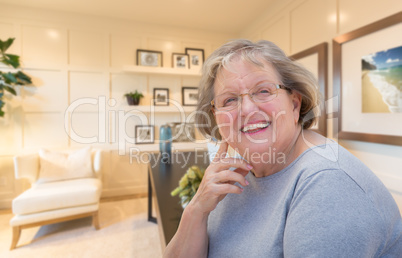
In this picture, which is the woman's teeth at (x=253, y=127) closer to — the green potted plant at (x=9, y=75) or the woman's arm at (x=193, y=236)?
the woman's arm at (x=193, y=236)

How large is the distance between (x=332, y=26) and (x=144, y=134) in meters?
3.08

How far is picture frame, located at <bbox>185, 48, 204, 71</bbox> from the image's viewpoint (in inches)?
150

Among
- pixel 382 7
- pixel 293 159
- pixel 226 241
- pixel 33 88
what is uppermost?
pixel 382 7

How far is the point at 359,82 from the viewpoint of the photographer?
1860 mm

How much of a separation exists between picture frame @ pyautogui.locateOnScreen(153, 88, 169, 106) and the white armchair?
133cm

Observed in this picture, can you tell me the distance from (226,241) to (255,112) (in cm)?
45

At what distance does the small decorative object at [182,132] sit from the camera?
3748 millimetres

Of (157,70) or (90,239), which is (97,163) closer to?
(90,239)

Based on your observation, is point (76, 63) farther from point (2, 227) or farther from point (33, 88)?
point (2, 227)

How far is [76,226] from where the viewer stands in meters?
2.54

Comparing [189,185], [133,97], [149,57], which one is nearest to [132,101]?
[133,97]

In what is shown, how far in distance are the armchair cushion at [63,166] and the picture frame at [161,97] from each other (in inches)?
55.3

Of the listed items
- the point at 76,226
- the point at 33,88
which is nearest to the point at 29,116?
the point at 33,88

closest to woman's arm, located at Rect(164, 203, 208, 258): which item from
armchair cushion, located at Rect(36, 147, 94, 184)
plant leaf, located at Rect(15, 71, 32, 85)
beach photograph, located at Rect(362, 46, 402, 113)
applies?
beach photograph, located at Rect(362, 46, 402, 113)
